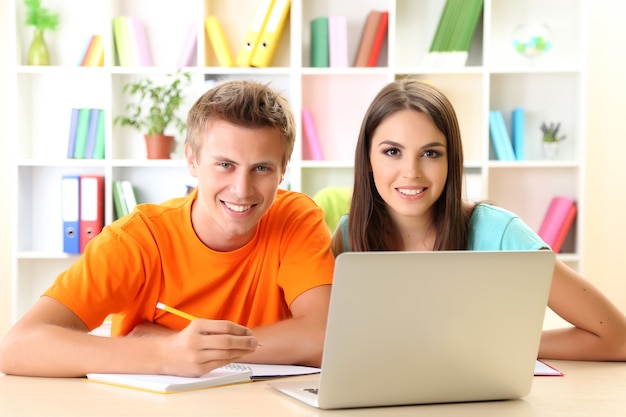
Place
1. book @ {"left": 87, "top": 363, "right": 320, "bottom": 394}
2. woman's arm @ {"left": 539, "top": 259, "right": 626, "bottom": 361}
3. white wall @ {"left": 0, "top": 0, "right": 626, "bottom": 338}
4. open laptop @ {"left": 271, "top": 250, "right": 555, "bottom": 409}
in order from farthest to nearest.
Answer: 1. white wall @ {"left": 0, "top": 0, "right": 626, "bottom": 338}
2. woman's arm @ {"left": 539, "top": 259, "right": 626, "bottom": 361}
3. book @ {"left": 87, "top": 363, "right": 320, "bottom": 394}
4. open laptop @ {"left": 271, "top": 250, "right": 555, "bottom": 409}

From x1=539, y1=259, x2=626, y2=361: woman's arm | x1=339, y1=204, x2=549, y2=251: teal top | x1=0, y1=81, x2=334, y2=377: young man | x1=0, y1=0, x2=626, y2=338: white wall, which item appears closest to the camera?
x1=0, y1=81, x2=334, y2=377: young man

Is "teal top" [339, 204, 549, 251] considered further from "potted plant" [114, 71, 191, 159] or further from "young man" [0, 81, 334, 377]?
"potted plant" [114, 71, 191, 159]

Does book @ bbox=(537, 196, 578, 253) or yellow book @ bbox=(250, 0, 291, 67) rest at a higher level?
yellow book @ bbox=(250, 0, 291, 67)

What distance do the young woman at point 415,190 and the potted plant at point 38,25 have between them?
2.60 meters

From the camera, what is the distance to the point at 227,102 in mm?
1683

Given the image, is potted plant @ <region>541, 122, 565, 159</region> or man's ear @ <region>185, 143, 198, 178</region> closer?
man's ear @ <region>185, 143, 198, 178</region>

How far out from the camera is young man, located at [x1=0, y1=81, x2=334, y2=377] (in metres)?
1.44

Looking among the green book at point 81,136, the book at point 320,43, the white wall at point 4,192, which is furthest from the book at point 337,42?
the white wall at point 4,192

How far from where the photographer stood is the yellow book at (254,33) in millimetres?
3961

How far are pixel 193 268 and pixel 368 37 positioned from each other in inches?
100

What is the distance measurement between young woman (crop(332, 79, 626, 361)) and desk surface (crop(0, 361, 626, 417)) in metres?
0.46

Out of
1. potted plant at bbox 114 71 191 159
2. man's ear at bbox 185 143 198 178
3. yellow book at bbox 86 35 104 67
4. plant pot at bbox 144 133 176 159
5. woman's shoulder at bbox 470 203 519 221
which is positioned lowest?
woman's shoulder at bbox 470 203 519 221

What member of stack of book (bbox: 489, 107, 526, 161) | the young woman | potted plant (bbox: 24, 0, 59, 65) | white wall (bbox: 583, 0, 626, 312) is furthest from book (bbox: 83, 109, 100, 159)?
white wall (bbox: 583, 0, 626, 312)

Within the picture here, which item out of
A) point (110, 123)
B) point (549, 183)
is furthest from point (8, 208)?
point (549, 183)
